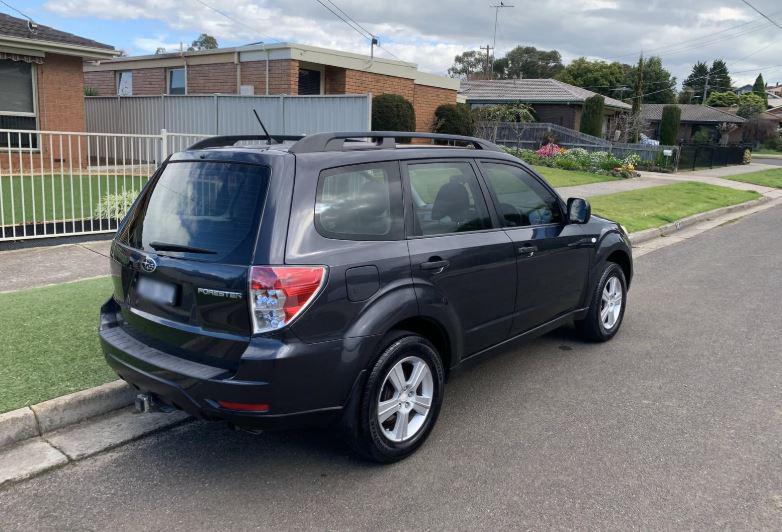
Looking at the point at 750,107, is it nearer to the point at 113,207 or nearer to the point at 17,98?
the point at 17,98

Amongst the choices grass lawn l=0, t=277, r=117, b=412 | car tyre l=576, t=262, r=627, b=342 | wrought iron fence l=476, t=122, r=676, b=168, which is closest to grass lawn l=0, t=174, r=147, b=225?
grass lawn l=0, t=277, r=117, b=412

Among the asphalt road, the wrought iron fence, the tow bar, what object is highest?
the wrought iron fence

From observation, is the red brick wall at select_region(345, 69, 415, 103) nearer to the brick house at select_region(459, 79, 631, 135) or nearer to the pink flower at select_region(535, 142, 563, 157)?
the pink flower at select_region(535, 142, 563, 157)

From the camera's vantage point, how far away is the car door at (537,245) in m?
4.54

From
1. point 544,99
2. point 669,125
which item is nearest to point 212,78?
point 544,99

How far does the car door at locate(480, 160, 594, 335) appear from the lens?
14.9ft

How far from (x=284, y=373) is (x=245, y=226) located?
76 centimetres

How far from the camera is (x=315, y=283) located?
Answer: 3.16 meters

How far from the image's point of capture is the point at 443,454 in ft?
12.3

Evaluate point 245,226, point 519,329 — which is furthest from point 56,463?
point 519,329

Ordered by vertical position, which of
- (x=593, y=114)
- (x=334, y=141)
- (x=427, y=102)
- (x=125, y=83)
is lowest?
(x=334, y=141)

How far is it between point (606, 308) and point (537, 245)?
1.52m

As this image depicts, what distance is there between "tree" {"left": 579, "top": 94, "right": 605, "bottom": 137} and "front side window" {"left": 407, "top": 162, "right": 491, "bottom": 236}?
32183 millimetres

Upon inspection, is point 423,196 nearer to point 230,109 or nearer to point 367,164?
point 367,164
